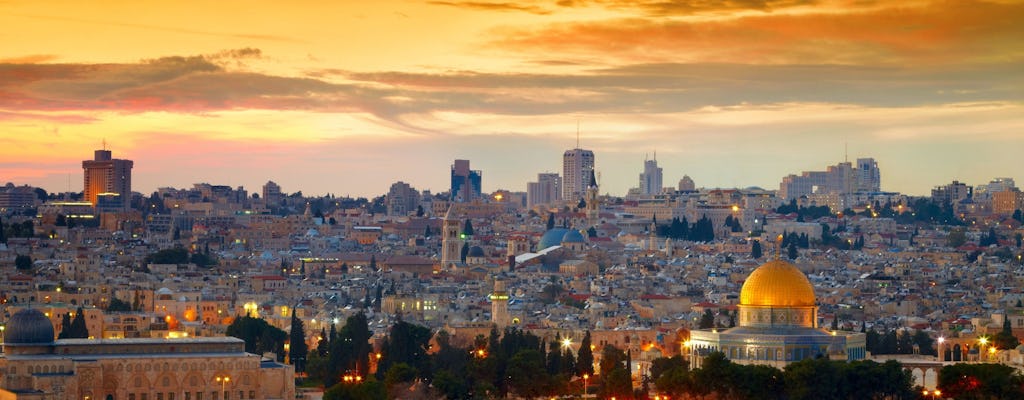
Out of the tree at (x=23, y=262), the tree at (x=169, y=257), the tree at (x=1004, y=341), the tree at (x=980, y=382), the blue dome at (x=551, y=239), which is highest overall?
the blue dome at (x=551, y=239)

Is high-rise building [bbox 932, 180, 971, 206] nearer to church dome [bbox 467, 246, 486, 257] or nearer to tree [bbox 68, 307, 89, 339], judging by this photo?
church dome [bbox 467, 246, 486, 257]

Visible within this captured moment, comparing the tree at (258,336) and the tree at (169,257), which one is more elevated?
the tree at (169,257)

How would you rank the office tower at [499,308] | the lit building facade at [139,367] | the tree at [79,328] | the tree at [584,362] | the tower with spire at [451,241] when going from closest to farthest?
1. the lit building facade at [139,367]
2. the tree at [584,362]
3. the tree at [79,328]
4. the office tower at [499,308]
5. the tower with spire at [451,241]

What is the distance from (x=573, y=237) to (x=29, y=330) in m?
80.9

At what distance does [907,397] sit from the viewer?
5862 cm

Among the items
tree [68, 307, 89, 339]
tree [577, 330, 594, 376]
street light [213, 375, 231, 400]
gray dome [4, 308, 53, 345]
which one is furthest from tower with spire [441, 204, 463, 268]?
gray dome [4, 308, 53, 345]

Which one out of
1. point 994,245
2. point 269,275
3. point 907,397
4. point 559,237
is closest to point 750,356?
point 907,397

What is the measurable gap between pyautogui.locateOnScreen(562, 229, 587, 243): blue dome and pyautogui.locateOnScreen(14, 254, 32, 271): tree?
37.4 meters

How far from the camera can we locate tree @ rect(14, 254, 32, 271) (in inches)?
4360

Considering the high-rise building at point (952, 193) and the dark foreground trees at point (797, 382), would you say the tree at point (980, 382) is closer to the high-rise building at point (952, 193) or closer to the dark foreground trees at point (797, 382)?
the dark foreground trees at point (797, 382)

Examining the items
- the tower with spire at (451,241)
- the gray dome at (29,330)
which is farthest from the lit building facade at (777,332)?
the tower with spire at (451,241)

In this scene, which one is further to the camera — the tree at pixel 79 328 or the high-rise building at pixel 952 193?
the high-rise building at pixel 952 193

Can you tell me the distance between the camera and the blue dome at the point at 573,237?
14030cm

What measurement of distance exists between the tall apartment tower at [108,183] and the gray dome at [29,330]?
115502 millimetres
